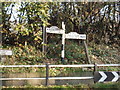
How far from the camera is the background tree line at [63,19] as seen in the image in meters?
7.55

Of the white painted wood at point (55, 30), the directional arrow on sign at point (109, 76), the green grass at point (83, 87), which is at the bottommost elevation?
the green grass at point (83, 87)

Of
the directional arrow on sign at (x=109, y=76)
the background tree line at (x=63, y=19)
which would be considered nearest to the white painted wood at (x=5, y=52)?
the background tree line at (x=63, y=19)

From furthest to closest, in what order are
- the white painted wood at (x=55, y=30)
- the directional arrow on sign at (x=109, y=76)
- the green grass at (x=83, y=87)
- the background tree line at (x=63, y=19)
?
the white painted wood at (x=55, y=30) < the background tree line at (x=63, y=19) < the green grass at (x=83, y=87) < the directional arrow on sign at (x=109, y=76)

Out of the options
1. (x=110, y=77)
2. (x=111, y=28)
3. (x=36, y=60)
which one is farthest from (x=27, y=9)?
(x=111, y=28)

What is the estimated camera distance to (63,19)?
10938mm

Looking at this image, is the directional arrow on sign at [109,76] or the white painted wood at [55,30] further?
the white painted wood at [55,30]

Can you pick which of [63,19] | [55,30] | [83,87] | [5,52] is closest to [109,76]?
[83,87]

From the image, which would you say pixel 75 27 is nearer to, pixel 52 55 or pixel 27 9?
pixel 52 55

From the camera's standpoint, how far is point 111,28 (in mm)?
12375

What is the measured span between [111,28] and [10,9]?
6.87 meters

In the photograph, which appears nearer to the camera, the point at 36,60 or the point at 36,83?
the point at 36,83

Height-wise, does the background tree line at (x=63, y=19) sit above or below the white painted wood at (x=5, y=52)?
above

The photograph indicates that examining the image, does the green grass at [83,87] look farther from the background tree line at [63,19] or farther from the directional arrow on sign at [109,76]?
the background tree line at [63,19]

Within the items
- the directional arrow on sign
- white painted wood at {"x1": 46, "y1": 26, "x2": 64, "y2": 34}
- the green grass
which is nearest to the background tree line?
white painted wood at {"x1": 46, "y1": 26, "x2": 64, "y2": 34}
